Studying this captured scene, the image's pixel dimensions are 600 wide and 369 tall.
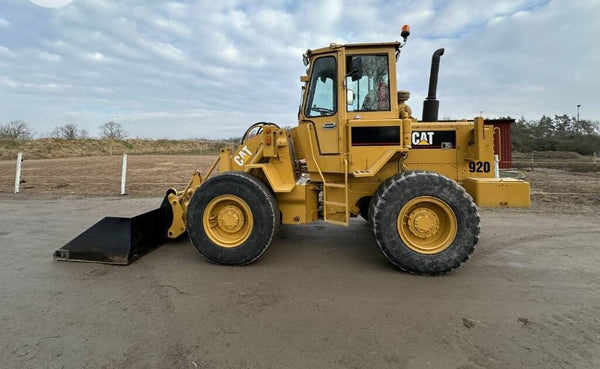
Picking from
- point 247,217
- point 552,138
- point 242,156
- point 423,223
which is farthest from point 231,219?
point 552,138

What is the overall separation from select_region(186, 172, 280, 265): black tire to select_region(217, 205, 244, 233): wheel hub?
0.16 m

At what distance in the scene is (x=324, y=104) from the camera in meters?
4.46

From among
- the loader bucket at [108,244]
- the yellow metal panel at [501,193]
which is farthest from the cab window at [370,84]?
the loader bucket at [108,244]

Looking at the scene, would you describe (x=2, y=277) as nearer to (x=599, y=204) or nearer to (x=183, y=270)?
(x=183, y=270)

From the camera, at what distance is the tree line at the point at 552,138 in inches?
1421

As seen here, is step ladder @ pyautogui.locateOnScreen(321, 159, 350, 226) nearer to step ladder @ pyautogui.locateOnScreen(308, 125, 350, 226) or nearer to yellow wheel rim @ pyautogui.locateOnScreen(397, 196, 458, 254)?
step ladder @ pyautogui.locateOnScreen(308, 125, 350, 226)

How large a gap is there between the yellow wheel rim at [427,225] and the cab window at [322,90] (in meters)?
1.64

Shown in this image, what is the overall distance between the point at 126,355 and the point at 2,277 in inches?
106

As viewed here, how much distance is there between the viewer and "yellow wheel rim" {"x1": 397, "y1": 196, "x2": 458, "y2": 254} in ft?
12.8

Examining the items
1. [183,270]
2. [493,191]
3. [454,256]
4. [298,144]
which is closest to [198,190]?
[183,270]

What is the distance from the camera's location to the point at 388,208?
3918mm

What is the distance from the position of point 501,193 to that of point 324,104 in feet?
8.33

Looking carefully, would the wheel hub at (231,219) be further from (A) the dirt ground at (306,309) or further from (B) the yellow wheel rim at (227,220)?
(A) the dirt ground at (306,309)

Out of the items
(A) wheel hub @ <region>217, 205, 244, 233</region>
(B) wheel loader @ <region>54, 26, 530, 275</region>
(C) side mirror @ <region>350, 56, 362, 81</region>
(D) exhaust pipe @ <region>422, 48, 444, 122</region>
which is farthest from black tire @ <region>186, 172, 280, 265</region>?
(D) exhaust pipe @ <region>422, 48, 444, 122</region>
